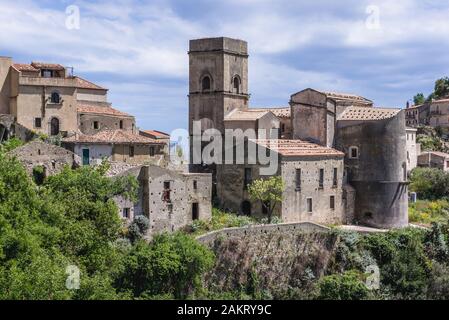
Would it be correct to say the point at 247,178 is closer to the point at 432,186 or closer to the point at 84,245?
the point at 84,245

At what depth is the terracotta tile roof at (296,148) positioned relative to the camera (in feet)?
146

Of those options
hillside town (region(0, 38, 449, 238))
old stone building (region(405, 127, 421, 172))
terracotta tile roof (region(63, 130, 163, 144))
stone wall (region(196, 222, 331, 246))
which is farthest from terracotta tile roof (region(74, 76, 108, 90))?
old stone building (region(405, 127, 421, 172))

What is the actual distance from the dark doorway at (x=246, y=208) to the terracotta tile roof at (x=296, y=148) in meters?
3.65

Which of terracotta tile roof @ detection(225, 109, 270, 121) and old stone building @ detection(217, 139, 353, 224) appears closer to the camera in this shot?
old stone building @ detection(217, 139, 353, 224)

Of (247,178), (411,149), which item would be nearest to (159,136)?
(247,178)

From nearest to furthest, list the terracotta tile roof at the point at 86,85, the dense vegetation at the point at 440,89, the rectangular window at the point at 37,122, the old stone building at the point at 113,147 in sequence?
1. the old stone building at the point at 113,147
2. the rectangular window at the point at 37,122
3. the terracotta tile roof at the point at 86,85
4. the dense vegetation at the point at 440,89

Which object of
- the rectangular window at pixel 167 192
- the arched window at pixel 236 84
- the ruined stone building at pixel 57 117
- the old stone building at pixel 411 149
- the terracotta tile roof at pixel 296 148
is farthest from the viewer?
the old stone building at pixel 411 149

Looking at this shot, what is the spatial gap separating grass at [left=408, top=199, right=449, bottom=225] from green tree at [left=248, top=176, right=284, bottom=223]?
41.7ft

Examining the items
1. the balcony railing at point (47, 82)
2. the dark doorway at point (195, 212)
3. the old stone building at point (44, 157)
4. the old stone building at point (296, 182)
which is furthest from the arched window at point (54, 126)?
the dark doorway at point (195, 212)

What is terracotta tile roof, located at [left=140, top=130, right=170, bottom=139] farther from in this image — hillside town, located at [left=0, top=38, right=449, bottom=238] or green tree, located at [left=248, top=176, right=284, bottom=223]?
green tree, located at [left=248, top=176, right=284, bottom=223]

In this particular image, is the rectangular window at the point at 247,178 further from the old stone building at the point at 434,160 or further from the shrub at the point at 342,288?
the old stone building at the point at 434,160

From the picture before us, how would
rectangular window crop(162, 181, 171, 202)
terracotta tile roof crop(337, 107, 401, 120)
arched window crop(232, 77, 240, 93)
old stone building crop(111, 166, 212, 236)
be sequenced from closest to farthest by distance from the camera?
old stone building crop(111, 166, 212, 236) → rectangular window crop(162, 181, 171, 202) → terracotta tile roof crop(337, 107, 401, 120) → arched window crop(232, 77, 240, 93)

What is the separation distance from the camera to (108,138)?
46.7 metres

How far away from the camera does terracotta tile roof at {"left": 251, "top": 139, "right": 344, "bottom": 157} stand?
44.5 meters
